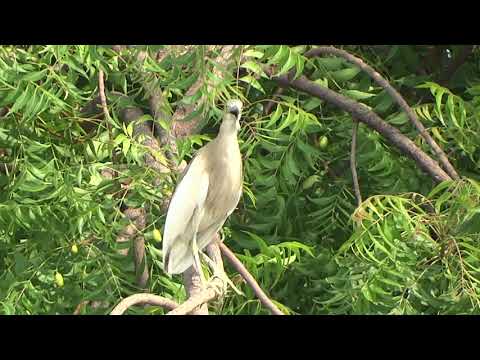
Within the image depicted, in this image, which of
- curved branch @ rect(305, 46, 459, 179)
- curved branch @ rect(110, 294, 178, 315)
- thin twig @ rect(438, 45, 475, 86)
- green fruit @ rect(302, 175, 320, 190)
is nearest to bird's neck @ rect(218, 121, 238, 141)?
curved branch @ rect(110, 294, 178, 315)

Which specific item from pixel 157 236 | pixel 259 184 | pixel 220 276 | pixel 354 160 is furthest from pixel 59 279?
pixel 354 160

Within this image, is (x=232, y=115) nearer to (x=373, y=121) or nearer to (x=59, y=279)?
(x=373, y=121)

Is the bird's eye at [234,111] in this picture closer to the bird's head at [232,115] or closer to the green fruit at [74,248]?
the bird's head at [232,115]

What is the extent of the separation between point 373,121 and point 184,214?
877 mm

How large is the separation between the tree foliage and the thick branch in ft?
0.12

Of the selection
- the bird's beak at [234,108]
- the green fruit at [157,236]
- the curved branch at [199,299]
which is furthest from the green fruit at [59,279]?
the bird's beak at [234,108]

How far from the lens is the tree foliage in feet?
9.29

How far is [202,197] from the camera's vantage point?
2.58 metres

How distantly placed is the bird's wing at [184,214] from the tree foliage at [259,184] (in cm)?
31

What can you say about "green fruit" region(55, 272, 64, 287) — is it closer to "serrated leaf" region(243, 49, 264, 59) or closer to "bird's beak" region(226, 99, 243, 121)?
"serrated leaf" region(243, 49, 264, 59)

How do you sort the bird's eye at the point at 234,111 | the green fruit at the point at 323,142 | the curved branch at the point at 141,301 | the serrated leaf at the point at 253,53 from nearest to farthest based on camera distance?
the curved branch at the point at 141,301 < the bird's eye at the point at 234,111 < the serrated leaf at the point at 253,53 < the green fruit at the point at 323,142

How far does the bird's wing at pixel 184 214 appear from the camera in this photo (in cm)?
258

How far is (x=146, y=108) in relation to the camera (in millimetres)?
3682
